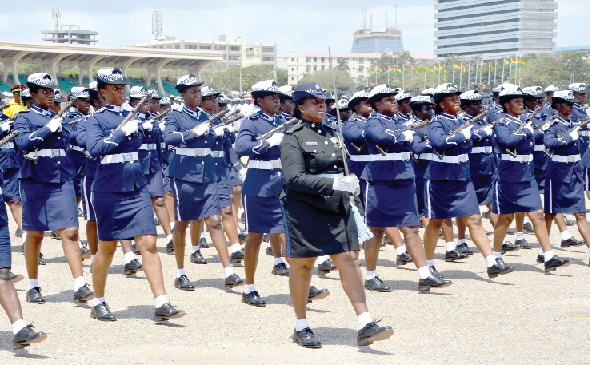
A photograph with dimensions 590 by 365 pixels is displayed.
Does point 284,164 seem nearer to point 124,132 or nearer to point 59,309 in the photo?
point 124,132

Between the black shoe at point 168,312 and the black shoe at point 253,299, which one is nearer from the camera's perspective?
the black shoe at point 168,312

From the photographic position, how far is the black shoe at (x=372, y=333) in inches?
296

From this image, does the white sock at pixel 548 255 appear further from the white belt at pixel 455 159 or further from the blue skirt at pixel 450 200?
the white belt at pixel 455 159

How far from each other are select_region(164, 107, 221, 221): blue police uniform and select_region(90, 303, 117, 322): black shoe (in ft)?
6.12

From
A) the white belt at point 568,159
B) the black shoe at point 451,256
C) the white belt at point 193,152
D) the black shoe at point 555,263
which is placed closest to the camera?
the white belt at point 193,152

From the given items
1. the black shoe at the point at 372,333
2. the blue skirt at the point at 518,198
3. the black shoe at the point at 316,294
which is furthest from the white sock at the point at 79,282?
the blue skirt at the point at 518,198

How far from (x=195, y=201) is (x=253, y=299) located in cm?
147

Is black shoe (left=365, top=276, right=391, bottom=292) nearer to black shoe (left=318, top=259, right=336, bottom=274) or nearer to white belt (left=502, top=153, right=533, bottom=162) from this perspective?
black shoe (left=318, top=259, right=336, bottom=274)

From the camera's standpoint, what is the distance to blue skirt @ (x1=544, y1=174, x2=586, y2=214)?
1241cm

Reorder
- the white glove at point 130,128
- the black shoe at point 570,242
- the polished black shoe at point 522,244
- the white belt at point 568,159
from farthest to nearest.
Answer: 1. the polished black shoe at point 522,244
2. the black shoe at point 570,242
3. the white belt at point 568,159
4. the white glove at point 130,128

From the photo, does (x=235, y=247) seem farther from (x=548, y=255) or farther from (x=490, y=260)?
(x=548, y=255)

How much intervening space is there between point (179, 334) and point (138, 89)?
6194 millimetres

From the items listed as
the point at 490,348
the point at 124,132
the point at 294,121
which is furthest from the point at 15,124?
the point at 490,348

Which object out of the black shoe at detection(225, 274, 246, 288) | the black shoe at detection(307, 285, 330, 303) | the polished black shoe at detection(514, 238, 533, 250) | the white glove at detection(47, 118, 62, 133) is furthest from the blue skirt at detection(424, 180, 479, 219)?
the white glove at detection(47, 118, 62, 133)
